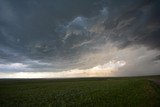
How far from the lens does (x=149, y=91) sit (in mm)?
37531

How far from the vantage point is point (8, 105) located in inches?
1075

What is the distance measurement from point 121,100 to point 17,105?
54.9ft

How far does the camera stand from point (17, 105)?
27.4m

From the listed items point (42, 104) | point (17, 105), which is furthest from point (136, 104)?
point (17, 105)

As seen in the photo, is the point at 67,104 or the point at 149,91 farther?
the point at 149,91

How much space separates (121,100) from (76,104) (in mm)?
7829

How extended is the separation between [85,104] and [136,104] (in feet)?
25.7

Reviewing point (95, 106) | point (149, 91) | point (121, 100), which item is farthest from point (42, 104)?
point (149, 91)

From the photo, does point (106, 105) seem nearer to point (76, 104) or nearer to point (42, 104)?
point (76, 104)

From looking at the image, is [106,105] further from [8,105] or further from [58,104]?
[8,105]

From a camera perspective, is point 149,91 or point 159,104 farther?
point 149,91

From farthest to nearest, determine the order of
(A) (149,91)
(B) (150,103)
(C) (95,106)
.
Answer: (A) (149,91), (B) (150,103), (C) (95,106)

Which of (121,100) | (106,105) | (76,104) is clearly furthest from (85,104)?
(121,100)

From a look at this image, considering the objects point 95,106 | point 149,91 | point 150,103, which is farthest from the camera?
point 149,91
